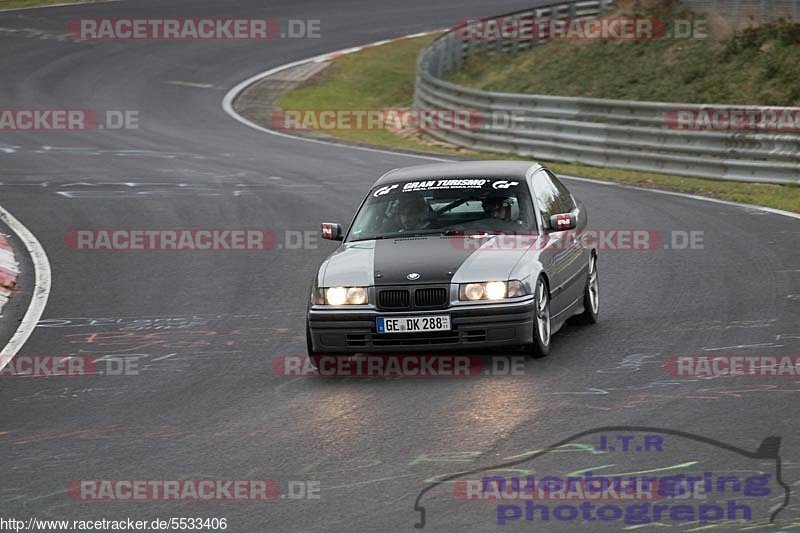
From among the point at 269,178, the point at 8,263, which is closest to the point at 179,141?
the point at 269,178

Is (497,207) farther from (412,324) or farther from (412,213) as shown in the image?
(412,324)

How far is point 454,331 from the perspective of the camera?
9953 mm

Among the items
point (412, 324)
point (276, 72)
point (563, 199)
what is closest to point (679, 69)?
point (276, 72)

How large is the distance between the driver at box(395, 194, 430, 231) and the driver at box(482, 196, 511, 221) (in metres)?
0.47

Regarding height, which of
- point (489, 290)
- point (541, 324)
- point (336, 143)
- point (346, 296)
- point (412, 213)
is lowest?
point (336, 143)

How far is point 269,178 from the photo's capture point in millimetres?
23734

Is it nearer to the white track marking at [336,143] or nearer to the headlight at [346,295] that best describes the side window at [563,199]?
the headlight at [346,295]

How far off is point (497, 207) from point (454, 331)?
1590mm

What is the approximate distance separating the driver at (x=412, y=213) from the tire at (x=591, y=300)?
1589 mm

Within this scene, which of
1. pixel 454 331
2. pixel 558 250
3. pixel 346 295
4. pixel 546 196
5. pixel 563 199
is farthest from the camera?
pixel 563 199

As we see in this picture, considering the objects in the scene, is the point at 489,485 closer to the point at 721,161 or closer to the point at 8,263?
the point at 8,263

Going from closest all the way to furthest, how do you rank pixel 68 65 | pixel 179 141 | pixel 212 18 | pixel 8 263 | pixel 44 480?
1. pixel 44 480
2. pixel 8 263
3. pixel 179 141
4. pixel 68 65
5. pixel 212 18

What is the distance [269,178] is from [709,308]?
500 inches

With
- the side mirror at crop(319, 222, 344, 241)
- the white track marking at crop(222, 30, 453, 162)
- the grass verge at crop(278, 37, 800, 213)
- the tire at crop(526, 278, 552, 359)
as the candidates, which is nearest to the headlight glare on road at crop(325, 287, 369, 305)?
the side mirror at crop(319, 222, 344, 241)
